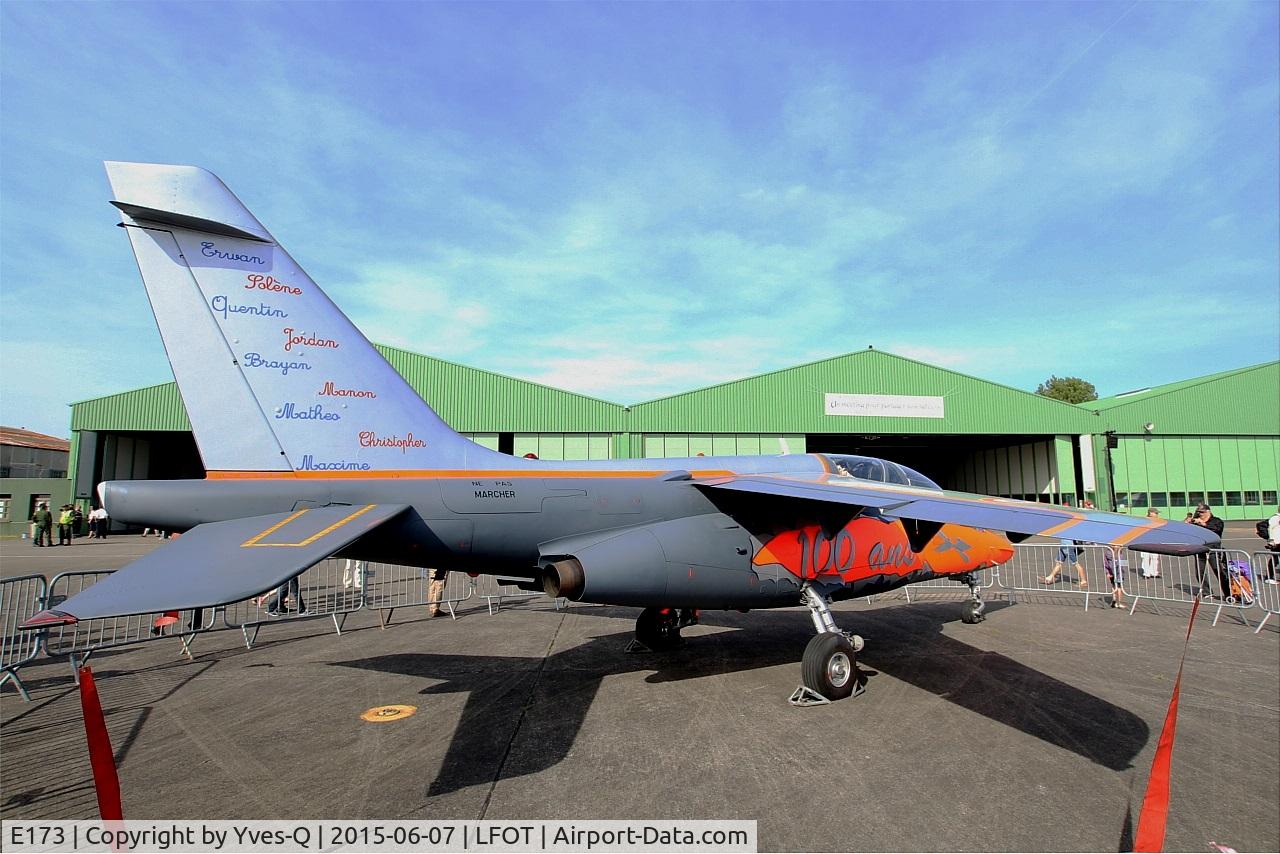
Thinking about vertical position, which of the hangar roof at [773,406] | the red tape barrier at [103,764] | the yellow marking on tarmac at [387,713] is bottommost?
the yellow marking on tarmac at [387,713]

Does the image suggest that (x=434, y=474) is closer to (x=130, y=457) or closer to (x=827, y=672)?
(x=827, y=672)

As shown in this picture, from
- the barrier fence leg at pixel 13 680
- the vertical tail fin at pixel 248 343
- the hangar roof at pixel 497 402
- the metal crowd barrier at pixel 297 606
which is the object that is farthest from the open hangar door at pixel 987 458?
the barrier fence leg at pixel 13 680

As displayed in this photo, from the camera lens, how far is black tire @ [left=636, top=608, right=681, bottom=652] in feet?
28.2

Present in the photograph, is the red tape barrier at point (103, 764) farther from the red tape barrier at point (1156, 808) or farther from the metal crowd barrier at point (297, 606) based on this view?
the metal crowd barrier at point (297, 606)

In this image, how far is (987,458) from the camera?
4331cm

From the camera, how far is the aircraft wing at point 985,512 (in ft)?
15.8

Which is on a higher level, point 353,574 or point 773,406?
point 773,406

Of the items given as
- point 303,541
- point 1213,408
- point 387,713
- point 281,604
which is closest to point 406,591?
point 281,604

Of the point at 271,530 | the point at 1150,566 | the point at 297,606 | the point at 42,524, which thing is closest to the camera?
the point at 271,530

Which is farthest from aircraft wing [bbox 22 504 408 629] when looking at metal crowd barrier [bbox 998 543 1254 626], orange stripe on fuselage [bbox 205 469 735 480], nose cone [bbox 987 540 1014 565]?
metal crowd barrier [bbox 998 543 1254 626]

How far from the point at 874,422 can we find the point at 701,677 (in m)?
27.4

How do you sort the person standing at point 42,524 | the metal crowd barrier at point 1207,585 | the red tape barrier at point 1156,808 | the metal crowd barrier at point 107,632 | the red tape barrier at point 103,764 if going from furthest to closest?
the person standing at point 42,524 → the metal crowd barrier at point 1207,585 → the metal crowd barrier at point 107,632 → the red tape barrier at point 103,764 → the red tape barrier at point 1156,808

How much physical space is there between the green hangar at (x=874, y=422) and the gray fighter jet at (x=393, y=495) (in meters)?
22.8
